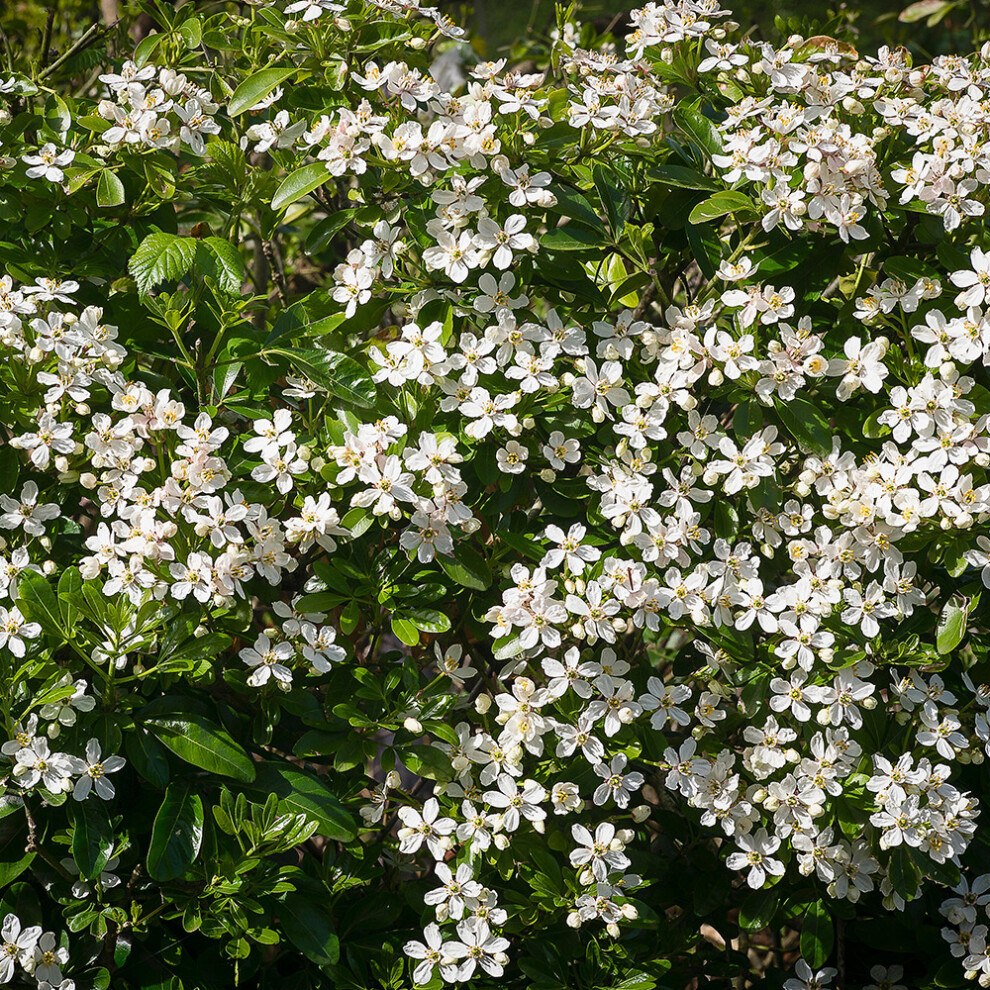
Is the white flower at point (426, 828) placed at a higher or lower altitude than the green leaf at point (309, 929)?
higher

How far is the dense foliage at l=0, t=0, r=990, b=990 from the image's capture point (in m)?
1.74

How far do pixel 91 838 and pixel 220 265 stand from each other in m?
1.02

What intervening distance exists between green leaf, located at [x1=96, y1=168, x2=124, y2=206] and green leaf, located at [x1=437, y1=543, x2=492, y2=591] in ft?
2.92

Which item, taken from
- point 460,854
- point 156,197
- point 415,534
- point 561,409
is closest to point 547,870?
point 460,854

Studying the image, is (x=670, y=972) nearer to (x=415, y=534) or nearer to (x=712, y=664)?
(x=712, y=664)

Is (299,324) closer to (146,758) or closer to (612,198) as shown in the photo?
(612,198)

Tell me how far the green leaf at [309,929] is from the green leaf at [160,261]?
1.10 meters

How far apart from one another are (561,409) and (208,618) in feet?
2.38

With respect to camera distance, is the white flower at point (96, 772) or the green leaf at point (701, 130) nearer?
the white flower at point (96, 772)

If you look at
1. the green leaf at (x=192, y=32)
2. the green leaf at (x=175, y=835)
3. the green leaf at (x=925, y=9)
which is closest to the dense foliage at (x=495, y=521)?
the green leaf at (x=175, y=835)

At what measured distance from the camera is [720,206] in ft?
5.95

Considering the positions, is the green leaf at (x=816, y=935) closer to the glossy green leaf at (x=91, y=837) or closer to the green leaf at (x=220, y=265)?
the glossy green leaf at (x=91, y=837)

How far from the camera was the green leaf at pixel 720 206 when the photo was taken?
1809 millimetres

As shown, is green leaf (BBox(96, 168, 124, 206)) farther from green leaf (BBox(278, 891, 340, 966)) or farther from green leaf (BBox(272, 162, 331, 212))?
green leaf (BBox(278, 891, 340, 966))
